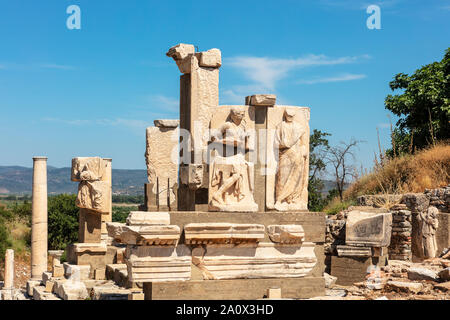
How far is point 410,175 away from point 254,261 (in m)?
10.3

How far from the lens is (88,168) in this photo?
13.7m

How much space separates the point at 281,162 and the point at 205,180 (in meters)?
1.27

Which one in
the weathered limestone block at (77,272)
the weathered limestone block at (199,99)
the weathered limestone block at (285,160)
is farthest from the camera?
the weathered limestone block at (77,272)

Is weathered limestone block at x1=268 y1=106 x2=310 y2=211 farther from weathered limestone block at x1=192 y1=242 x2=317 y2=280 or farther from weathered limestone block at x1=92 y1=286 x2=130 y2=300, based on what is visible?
weathered limestone block at x1=92 y1=286 x2=130 y2=300

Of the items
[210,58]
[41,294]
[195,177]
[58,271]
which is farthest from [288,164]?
[58,271]

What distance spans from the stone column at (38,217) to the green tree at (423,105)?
11490mm

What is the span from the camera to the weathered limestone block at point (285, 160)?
914 centimetres

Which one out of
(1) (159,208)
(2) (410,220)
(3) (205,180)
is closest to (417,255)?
(2) (410,220)

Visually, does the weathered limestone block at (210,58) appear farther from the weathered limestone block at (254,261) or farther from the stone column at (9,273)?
the stone column at (9,273)

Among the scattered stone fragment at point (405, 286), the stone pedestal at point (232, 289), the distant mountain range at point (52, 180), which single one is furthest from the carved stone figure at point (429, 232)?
the distant mountain range at point (52, 180)

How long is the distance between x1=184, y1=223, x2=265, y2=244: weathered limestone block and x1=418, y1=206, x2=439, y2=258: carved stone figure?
6599mm

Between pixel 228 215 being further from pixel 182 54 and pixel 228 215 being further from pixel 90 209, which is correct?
pixel 90 209

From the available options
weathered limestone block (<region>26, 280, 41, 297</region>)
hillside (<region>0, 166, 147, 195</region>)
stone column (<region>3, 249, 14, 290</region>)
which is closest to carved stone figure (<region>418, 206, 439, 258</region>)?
weathered limestone block (<region>26, 280, 41, 297</region>)

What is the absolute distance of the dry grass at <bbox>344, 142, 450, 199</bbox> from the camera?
664 inches
